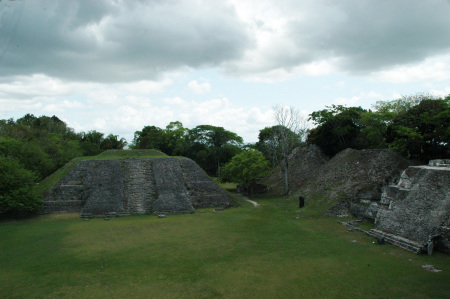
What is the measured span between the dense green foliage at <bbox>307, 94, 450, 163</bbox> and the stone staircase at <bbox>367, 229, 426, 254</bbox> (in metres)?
8.53

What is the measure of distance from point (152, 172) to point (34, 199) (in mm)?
9438

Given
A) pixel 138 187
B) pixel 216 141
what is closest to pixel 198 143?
pixel 216 141

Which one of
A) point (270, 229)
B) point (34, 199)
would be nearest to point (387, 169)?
point (270, 229)

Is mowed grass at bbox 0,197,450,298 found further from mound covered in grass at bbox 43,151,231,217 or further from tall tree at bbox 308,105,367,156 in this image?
tall tree at bbox 308,105,367,156

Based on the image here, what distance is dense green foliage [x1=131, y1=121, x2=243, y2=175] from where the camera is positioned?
44.6m

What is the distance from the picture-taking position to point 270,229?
600 inches

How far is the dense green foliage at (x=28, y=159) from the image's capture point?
1755cm

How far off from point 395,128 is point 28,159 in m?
29.0

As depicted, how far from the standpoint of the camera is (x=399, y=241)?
12000 mm

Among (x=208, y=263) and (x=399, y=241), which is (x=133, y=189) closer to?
(x=208, y=263)

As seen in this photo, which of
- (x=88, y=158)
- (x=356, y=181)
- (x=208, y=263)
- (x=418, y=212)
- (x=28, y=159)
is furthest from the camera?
(x=88, y=158)

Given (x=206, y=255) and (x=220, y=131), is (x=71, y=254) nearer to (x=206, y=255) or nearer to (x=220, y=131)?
(x=206, y=255)

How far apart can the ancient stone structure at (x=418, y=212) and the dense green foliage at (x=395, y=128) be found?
388 centimetres

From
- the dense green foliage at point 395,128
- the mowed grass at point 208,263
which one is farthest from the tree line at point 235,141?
the mowed grass at point 208,263
